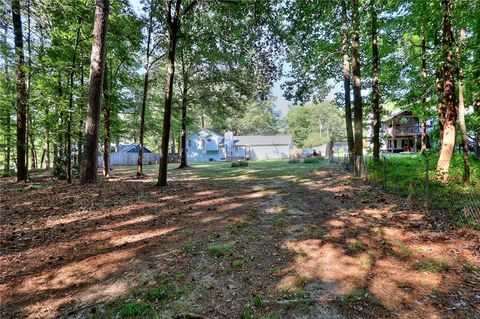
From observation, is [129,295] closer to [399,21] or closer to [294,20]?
[294,20]

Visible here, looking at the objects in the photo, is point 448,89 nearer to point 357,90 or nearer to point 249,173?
point 357,90

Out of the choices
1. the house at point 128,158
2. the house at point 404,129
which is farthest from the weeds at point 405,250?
the house at point 404,129

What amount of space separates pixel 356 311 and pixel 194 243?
102 inches

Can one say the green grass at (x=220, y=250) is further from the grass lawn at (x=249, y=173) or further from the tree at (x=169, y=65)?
the grass lawn at (x=249, y=173)

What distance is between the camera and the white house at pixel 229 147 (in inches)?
1608

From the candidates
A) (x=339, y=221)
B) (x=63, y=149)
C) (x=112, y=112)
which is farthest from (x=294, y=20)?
(x=63, y=149)

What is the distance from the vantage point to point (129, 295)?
9.50ft

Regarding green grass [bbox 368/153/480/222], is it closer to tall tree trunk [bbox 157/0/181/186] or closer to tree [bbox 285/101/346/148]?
tall tree trunk [bbox 157/0/181/186]

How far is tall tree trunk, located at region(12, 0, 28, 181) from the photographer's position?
10.4 metres

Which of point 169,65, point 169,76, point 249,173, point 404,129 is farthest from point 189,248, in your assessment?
point 404,129

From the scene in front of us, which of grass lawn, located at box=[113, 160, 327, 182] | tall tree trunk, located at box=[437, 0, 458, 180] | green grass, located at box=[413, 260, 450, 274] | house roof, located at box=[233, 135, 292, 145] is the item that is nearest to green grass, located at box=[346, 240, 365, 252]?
green grass, located at box=[413, 260, 450, 274]

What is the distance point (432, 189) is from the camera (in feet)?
25.3

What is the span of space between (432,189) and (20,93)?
15.8m

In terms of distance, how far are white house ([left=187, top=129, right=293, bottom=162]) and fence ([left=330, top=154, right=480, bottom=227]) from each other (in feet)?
98.8
